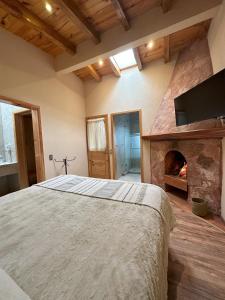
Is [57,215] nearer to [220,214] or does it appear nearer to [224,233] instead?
[224,233]

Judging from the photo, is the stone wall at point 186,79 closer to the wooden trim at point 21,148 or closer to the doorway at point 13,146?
the doorway at point 13,146

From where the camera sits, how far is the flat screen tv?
5.67 ft

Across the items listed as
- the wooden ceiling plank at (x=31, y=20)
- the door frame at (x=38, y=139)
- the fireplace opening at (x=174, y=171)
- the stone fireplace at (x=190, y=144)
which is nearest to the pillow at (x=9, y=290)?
the stone fireplace at (x=190, y=144)

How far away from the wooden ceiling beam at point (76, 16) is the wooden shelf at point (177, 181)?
9.73 feet

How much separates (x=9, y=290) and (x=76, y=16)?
2842mm

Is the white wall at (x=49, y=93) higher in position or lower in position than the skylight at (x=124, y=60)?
lower

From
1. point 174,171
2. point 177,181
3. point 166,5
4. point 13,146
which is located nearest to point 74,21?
point 166,5

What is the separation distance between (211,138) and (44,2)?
3079 millimetres

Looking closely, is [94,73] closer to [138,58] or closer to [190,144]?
[138,58]

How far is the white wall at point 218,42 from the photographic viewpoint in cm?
190

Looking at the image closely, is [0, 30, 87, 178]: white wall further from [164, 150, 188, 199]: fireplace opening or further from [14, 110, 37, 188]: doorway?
[164, 150, 188, 199]: fireplace opening

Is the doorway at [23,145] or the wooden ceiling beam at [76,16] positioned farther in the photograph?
the doorway at [23,145]

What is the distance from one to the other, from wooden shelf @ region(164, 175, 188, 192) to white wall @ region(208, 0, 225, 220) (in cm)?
64

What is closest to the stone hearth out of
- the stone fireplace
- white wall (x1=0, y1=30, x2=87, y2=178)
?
the stone fireplace
